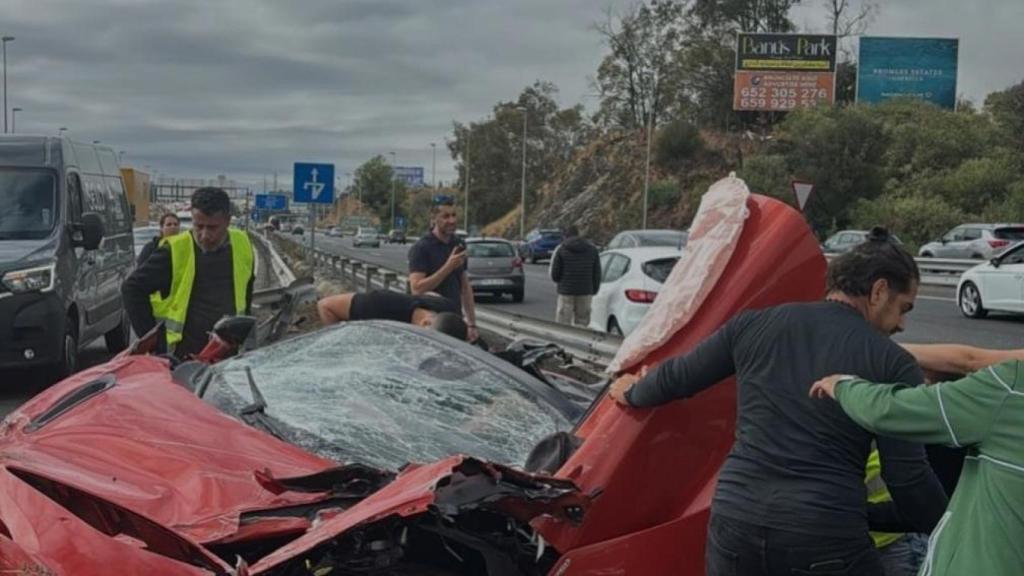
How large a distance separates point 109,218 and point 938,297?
19.3 metres

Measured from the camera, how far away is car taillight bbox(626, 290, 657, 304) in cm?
1185

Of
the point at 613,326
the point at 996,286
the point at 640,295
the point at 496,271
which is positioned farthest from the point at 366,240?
the point at 640,295

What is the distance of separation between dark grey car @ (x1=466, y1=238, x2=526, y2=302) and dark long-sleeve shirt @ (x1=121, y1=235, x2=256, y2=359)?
54.4ft

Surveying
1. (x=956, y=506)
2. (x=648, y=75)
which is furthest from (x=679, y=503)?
(x=648, y=75)

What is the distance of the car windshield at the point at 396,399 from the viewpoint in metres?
3.51

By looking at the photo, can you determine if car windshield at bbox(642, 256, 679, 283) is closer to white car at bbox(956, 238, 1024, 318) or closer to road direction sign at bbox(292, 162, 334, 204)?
road direction sign at bbox(292, 162, 334, 204)

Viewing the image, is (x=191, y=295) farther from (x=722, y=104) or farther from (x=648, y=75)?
(x=648, y=75)

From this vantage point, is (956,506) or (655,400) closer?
(956,506)

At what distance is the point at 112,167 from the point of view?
40.4ft

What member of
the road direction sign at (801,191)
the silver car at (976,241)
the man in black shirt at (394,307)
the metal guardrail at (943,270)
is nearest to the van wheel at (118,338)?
the man in black shirt at (394,307)

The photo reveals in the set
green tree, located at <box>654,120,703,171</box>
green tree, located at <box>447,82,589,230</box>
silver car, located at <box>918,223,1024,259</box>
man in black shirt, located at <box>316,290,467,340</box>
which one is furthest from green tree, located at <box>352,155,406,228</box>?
man in black shirt, located at <box>316,290,467,340</box>

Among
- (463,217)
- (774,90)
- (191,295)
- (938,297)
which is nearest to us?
(191,295)

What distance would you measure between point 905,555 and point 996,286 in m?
16.1

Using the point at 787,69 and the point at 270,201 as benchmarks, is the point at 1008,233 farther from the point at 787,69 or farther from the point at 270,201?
the point at 270,201
